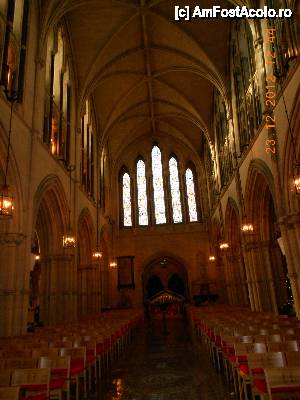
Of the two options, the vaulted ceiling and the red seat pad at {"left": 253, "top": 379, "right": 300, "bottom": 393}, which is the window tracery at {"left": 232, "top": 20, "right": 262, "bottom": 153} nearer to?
the vaulted ceiling

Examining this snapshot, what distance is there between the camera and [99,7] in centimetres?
1709

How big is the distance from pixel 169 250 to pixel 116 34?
17474 millimetres

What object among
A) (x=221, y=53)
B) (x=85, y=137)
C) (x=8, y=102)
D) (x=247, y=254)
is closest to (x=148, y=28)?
(x=221, y=53)

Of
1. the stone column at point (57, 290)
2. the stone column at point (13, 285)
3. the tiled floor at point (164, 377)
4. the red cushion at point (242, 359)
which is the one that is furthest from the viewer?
the stone column at point (57, 290)

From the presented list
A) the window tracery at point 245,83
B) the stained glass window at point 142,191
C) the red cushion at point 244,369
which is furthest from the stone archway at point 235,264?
the red cushion at point 244,369

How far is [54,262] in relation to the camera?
15633mm

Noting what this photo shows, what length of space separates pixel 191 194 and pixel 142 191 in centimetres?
445

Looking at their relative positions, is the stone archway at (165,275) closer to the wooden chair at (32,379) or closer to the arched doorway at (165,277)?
the arched doorway at (165,277)

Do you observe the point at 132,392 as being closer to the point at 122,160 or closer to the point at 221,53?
the point at 221,53

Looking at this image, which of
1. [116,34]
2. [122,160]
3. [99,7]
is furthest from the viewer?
[122,160]

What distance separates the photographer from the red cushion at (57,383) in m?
4.98

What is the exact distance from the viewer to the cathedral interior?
24.6ft

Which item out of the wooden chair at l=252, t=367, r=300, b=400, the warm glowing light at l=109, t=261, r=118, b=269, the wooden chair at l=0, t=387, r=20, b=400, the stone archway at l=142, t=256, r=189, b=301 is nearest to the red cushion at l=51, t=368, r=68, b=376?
the wooden chair at l=0, t=387, r=20, b=400

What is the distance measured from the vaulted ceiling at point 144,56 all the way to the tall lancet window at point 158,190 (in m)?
6.02
